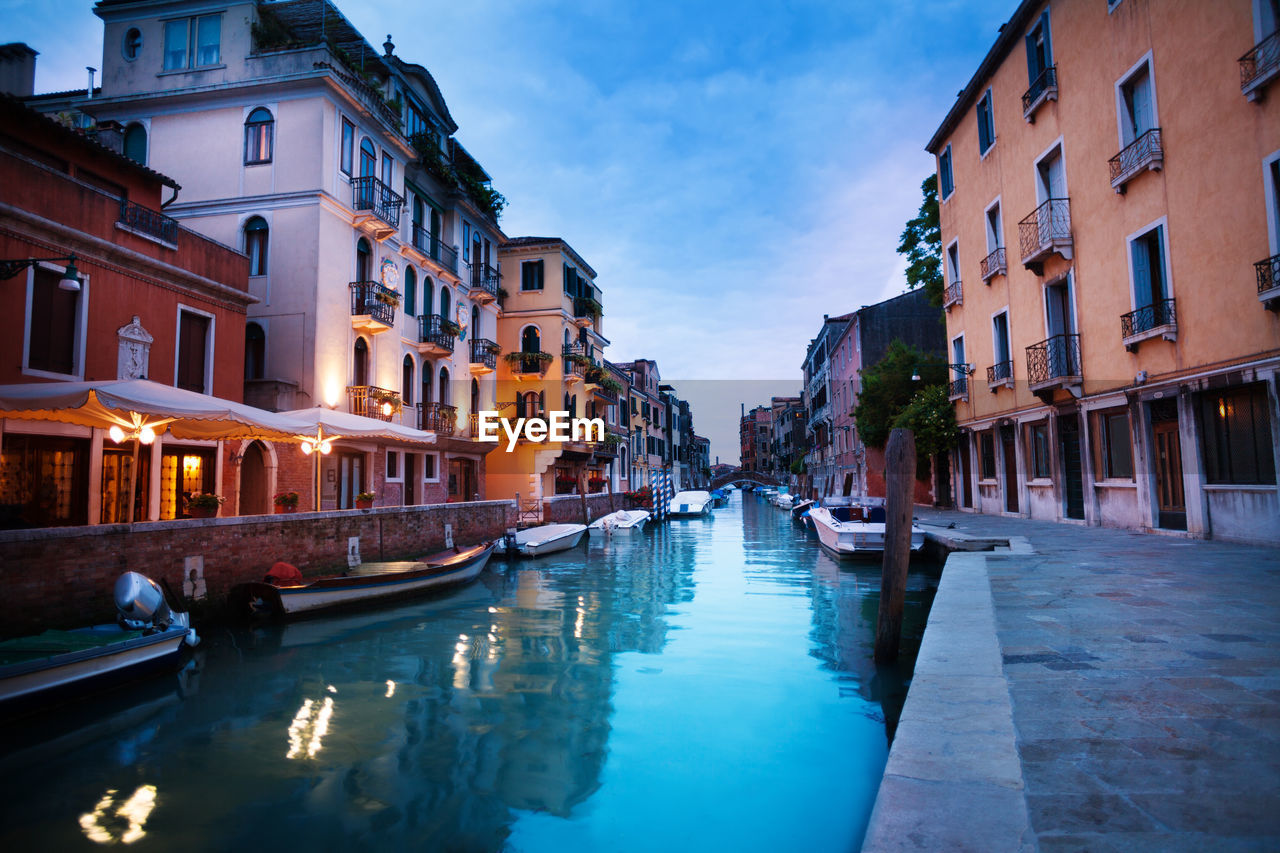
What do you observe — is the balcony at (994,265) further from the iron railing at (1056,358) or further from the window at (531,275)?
the window at (531,275)

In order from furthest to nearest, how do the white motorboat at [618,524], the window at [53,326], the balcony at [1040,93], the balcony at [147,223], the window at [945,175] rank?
the white motorboat at [618,524] → the window at [945,175] → the balcony at [1040,93] → the balcony at [147,223] → the window at [53,326]

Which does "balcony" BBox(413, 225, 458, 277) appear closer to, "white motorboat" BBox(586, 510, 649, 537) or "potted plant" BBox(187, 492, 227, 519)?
"white motorboat" BBox(586, 510, 649, 537)

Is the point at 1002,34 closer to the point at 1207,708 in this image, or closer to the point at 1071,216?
the point at 1071,216

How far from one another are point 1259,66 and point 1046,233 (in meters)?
5.80

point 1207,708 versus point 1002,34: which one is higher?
point 1002,34

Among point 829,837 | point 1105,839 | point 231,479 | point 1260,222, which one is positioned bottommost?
point 829,837

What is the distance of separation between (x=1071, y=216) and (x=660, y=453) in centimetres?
4088

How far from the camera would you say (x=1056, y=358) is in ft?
50.1

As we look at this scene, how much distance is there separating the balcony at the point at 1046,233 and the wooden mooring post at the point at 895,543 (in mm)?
10215

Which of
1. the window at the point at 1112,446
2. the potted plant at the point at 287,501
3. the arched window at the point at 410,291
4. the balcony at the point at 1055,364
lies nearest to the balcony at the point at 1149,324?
the window at the point at 1112,446

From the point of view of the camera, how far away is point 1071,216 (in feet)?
49.2

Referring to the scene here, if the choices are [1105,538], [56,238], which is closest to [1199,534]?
[1105,538]

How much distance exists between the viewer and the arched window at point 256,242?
16.9 m

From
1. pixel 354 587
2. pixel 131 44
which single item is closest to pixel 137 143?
pixel 131 44
